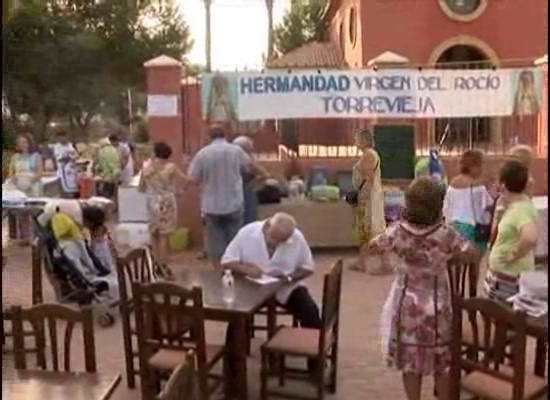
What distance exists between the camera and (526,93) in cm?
848

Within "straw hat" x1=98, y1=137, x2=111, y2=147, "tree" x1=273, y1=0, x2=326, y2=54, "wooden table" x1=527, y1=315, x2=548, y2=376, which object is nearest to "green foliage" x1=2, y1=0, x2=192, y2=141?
"straw hat" x1=98, y1=137, x2=111, y2=147

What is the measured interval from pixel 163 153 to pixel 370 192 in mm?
2925

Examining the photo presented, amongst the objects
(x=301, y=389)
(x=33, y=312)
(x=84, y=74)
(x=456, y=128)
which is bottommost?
(x=301, y=389)

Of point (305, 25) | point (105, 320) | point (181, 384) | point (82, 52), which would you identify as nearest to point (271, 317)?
point (105, 320)

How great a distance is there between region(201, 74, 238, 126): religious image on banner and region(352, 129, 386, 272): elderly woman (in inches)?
138

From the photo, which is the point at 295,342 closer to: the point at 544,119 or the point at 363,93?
the point at 544,119

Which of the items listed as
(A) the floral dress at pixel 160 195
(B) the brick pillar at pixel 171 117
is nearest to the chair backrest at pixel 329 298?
(A) the floral dress at pixel 160 195

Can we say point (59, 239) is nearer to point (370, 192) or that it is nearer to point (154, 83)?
point (370, 192)

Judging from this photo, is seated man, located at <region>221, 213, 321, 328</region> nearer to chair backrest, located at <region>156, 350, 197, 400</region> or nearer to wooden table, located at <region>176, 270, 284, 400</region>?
wooden table, located at <region>176, 270, 284, 400</region>

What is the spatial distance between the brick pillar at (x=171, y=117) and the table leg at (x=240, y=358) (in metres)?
4.56

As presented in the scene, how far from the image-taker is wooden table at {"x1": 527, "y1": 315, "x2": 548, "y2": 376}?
118 inches

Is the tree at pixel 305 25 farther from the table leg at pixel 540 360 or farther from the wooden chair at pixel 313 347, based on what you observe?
the table leg at pixel 540 360

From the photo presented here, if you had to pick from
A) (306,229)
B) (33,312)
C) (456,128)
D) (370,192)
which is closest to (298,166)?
(306,229)

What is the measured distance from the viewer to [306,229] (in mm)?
8156
